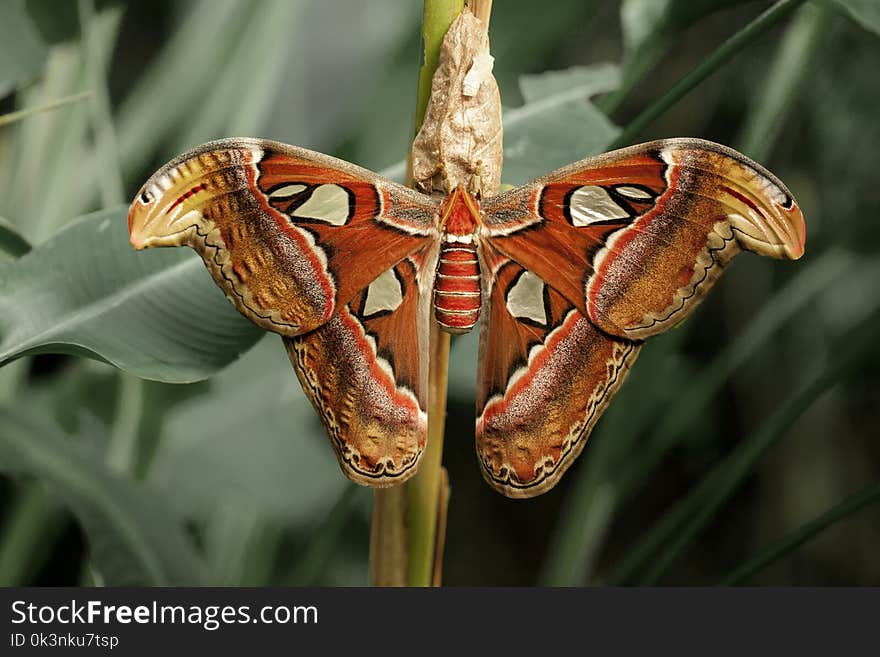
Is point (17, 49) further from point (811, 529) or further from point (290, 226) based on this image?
point (811, 529)

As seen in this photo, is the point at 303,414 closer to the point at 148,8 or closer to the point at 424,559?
the point at 424,559

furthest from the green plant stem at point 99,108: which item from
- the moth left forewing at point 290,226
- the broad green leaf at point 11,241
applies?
the moth left forewing at point 290,226

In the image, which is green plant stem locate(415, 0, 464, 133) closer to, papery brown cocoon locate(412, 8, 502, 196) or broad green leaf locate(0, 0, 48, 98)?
papery brown cocoon locate(412, 8, 502, 196)

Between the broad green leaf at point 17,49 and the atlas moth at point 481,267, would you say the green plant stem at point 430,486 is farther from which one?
the broad green leaf at point 17,49

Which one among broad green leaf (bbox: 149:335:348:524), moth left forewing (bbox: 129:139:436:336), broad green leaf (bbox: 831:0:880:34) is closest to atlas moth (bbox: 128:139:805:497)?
moth left forewing (bbox: 129:139:436:336)

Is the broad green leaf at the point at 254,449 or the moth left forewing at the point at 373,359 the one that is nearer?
the moth left forewing at the point at 373,359

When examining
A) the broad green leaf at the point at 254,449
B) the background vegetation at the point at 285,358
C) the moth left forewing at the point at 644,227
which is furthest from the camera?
the broad green leaf at the point at 254,449
